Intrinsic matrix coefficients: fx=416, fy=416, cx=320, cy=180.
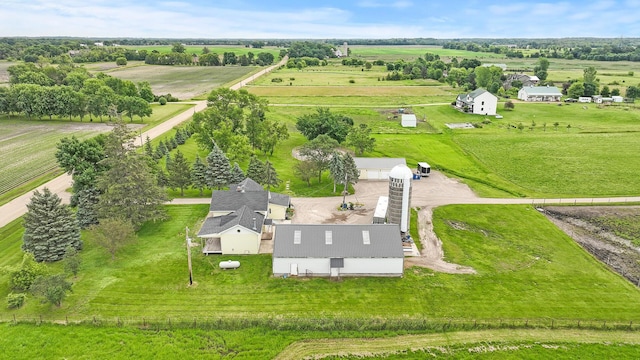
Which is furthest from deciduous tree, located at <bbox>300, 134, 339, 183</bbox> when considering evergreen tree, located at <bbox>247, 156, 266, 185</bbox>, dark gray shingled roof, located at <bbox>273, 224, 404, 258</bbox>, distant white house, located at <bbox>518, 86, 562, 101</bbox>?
distant white house, located at <bbox>518, 86, 562, 101</bbox>

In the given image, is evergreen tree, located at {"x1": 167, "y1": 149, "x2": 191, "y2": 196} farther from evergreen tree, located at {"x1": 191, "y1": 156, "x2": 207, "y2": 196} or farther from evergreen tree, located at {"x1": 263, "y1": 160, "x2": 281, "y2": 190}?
evergreen tree, located at {"x1": 263, "y1": 160, "x2": 281, "y2": 190}

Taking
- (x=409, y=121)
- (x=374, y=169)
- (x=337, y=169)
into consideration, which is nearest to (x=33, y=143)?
(x=337, y=169)

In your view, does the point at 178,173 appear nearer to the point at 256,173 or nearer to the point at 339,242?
the point at 256,173

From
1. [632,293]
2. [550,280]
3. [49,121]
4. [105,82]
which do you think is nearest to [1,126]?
[49,121]

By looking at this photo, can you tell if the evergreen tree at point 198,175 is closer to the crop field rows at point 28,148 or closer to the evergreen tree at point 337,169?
the evergreen tree at point 337,169

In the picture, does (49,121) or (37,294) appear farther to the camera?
(49,121)

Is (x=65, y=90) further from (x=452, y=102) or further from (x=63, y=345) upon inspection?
(x=452, y=102)
